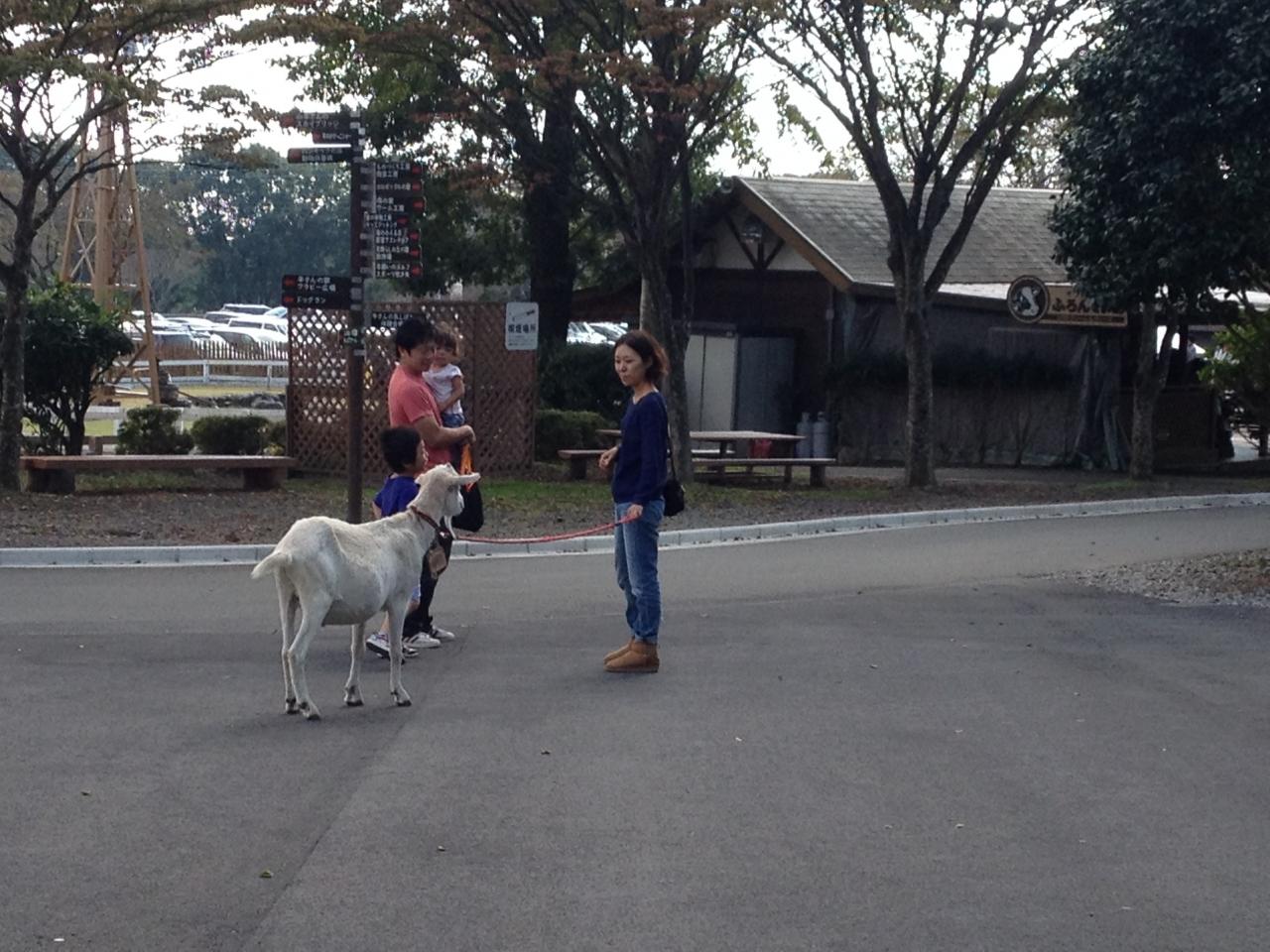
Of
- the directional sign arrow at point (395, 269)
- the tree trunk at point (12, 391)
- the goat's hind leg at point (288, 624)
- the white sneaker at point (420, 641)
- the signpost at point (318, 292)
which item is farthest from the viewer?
the tree trunk at point (12, 391)

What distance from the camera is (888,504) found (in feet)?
68.0

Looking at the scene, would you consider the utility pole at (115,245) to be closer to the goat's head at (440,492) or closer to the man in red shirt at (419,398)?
the man in red shirt at (419,398)

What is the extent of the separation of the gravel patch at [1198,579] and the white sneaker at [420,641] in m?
5.82

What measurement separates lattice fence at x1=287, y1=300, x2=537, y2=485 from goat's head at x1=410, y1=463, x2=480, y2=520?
510 inches

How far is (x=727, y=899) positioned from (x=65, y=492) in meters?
15.2

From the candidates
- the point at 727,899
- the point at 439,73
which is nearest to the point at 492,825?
the point at 727,899

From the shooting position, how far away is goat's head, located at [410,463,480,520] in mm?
9312

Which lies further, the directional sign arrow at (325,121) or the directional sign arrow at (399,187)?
the directional sign arrow at (399,187)

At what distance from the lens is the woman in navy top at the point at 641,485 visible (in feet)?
32.3

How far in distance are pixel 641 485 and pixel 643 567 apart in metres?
0.47

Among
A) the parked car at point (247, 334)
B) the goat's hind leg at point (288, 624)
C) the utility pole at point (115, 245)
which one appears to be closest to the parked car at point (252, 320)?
the parked car at point (247, 334)

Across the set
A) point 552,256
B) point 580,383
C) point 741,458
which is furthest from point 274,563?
point 552,256

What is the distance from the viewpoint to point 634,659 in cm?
997

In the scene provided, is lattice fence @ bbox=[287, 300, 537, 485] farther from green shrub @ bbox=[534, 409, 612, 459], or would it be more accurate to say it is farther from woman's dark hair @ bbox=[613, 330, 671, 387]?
woman's dark hair @ bbox=[613, 330, 671, 387]
